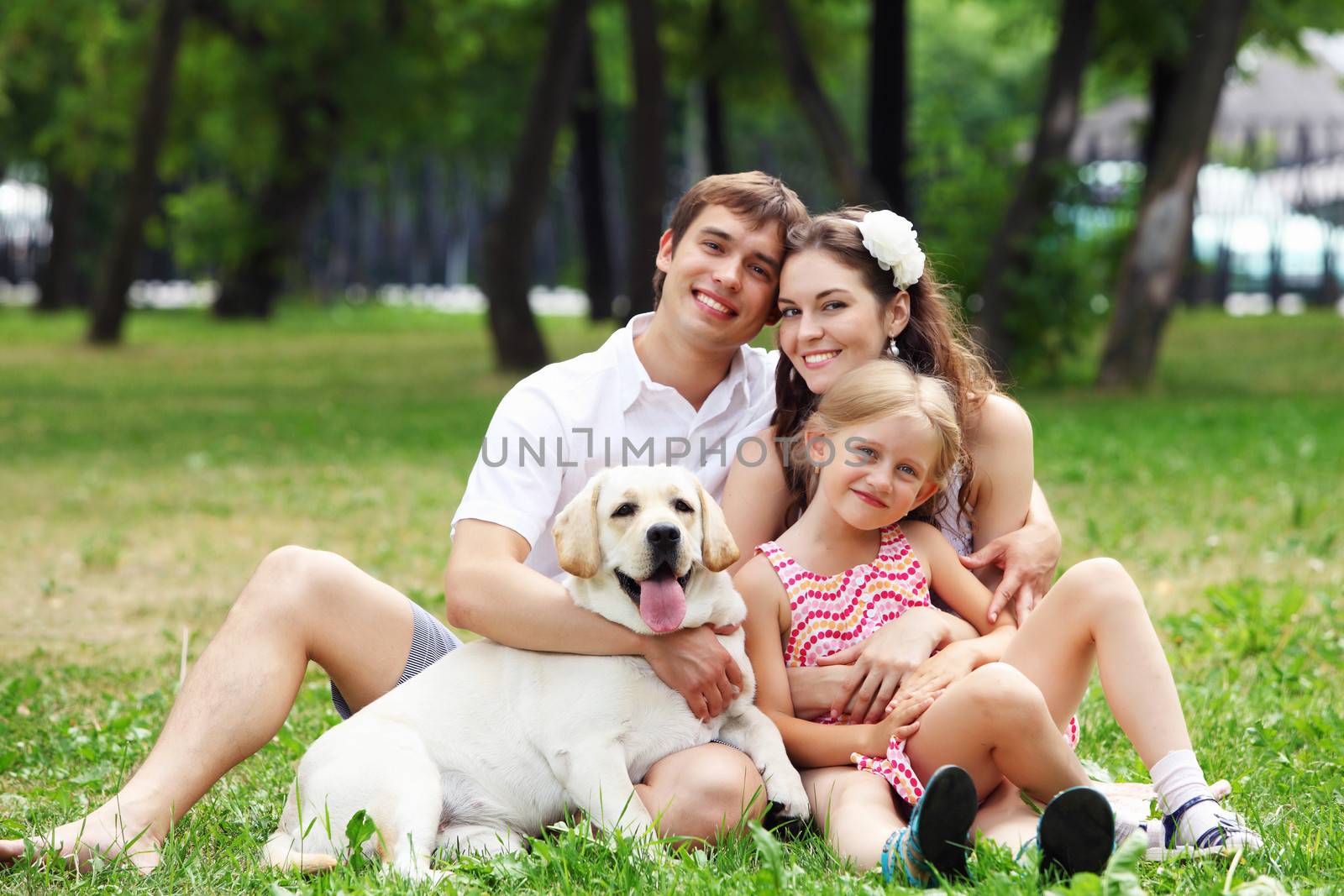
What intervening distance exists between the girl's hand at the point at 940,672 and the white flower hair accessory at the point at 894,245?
1022 millimetres

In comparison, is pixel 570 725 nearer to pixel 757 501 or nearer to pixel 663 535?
pixel 663 535

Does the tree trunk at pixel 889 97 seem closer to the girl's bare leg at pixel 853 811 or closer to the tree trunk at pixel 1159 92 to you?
the tree trunk at pixel 1159 92

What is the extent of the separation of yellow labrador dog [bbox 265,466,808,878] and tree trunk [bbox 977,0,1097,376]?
12.6m

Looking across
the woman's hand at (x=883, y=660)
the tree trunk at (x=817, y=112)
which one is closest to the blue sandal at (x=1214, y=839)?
the woman's hand at (x=883, y=660)

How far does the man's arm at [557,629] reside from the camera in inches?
146

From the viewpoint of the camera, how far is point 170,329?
28.5 meters

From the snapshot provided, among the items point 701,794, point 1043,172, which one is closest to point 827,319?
point 701,794

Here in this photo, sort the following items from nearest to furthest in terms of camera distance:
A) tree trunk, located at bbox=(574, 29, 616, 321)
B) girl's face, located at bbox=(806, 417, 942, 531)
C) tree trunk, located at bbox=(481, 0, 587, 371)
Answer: girl's face, located at bbox=(806, 417, 942, 531) < tree trunk, located at bbox=(481, 0, 587, 371) < tree trunk, located at bbox=(574, 29, 616, 321)

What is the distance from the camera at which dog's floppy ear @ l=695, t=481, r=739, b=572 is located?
12.1 feet

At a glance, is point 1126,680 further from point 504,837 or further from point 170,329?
point 170,329

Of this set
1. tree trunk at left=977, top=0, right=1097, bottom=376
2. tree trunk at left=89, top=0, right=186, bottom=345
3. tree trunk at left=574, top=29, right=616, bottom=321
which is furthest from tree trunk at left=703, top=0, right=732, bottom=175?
tree trunk at left=977, top=0, right=1097, bottom=376

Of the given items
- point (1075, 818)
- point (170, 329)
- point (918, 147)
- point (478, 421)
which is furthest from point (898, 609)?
point (170, 329)

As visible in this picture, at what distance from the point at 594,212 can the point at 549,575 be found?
24361mm

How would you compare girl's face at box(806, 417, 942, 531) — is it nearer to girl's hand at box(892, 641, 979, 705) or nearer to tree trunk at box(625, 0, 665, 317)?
girl's hand at box(892, 641, 979, 705)
